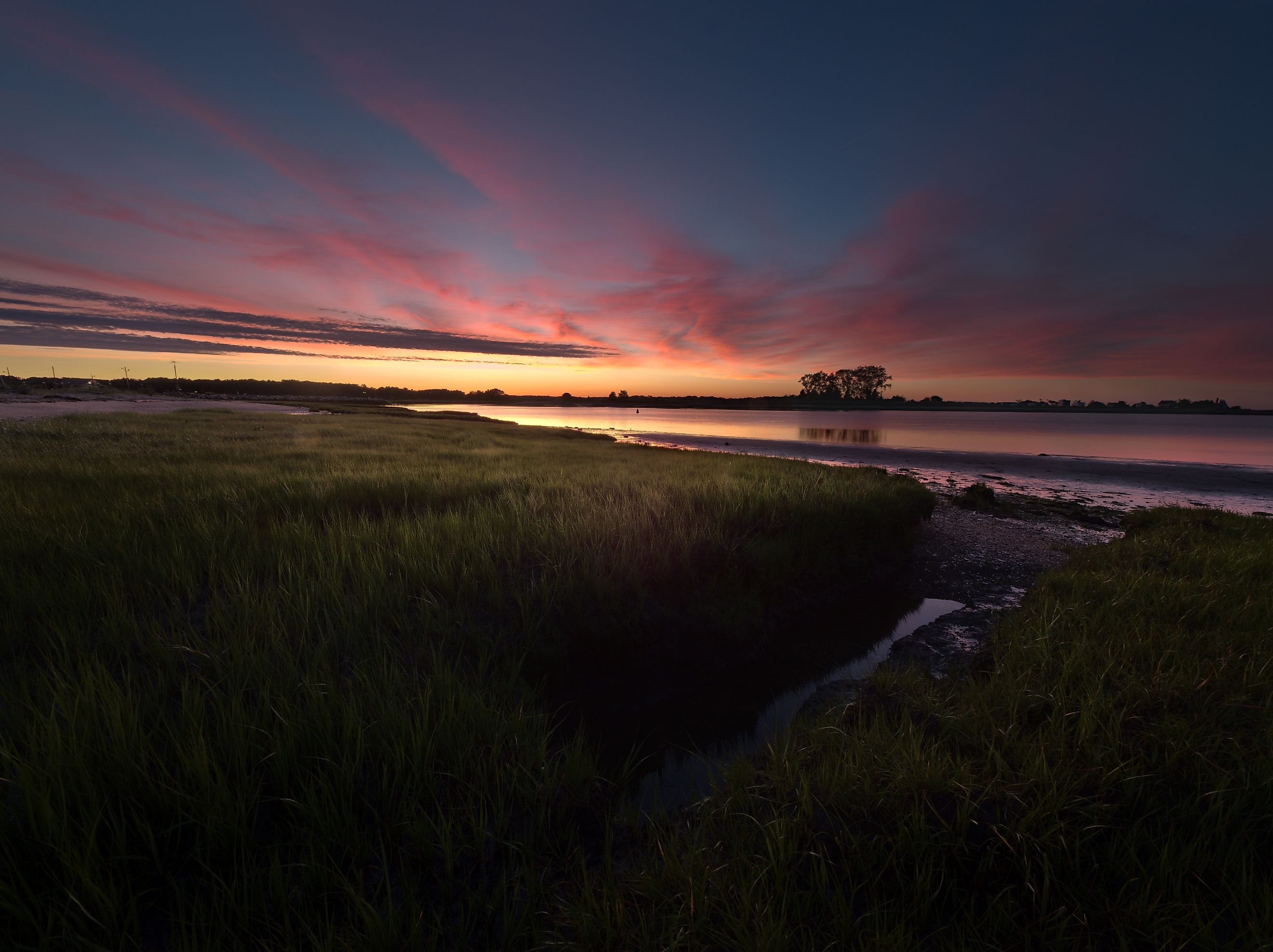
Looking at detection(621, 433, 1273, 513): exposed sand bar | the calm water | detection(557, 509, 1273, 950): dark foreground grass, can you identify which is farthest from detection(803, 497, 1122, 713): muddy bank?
the calm water

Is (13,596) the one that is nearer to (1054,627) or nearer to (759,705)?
(759,705)

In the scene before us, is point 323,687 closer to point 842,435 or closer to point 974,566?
point 974,566

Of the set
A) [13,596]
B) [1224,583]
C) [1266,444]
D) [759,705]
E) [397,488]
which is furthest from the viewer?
[1266,444]

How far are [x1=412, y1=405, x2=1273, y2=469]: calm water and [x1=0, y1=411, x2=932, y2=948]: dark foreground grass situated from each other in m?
42.2

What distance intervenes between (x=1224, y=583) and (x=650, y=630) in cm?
634

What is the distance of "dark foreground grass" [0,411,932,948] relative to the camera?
1842 millimetres

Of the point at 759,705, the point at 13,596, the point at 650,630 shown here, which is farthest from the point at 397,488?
the point at 759,705

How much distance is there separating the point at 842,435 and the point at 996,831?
58.5 m

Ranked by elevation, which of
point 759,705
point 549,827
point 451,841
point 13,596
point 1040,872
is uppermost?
point 13,596

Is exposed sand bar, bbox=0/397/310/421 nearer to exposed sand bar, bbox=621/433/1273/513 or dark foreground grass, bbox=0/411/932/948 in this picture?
dark foreground grass, bbox=0/411/932/948

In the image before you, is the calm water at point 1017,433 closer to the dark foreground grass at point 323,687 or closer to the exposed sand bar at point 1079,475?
the exposed sand bar at point 1079,475

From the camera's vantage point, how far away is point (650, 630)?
495cm

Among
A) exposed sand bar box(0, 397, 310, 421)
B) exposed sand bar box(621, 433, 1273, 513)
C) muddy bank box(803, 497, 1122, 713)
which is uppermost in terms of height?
exposed sand bar box(0, 397, 310, 421)

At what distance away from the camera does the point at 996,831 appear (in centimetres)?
209
